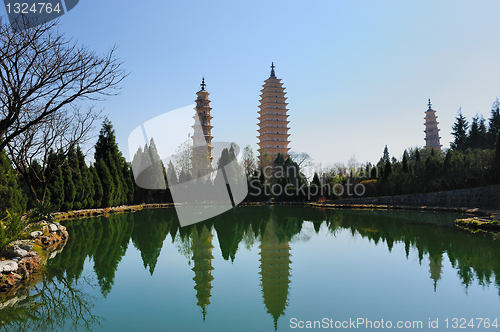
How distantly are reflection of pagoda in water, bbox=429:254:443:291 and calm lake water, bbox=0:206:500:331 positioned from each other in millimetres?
16

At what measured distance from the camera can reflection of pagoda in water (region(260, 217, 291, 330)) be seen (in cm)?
397

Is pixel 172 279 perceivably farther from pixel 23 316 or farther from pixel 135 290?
pixel 23 316

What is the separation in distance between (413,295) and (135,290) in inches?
137

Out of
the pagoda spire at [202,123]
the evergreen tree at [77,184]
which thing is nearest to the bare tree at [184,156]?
the pagoda spire at [202,123]

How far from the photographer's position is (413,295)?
429 cm

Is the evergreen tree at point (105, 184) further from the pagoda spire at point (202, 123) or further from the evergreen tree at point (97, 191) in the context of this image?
the pagoda spire at point (202, 123)

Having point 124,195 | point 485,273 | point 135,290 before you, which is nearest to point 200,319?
point 135,290

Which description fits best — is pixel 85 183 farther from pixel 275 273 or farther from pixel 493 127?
pixel 493 127

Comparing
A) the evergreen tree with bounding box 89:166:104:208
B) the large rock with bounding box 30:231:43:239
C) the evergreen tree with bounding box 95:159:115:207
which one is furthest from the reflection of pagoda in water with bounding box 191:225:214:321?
the evergreen tree with bounding box 95:159:115:207

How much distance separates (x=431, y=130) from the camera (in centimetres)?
5084

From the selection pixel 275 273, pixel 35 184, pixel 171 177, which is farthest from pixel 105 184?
pixel 275 273
